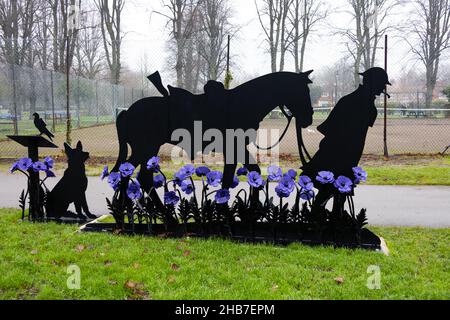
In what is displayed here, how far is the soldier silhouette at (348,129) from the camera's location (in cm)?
417

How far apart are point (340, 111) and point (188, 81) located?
31.7ft

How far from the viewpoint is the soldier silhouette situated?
4.17 metres

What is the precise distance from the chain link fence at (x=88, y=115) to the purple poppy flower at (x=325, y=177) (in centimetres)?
862

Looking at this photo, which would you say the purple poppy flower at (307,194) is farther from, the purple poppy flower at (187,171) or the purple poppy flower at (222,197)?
the purple poppy flower at (187,171)

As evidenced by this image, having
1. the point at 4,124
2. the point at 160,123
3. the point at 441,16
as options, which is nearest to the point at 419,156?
the point at 160,123

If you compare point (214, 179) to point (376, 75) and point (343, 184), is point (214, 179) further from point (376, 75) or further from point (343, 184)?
point (376, 75)

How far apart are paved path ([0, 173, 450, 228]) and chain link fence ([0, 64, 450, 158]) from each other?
4.96m

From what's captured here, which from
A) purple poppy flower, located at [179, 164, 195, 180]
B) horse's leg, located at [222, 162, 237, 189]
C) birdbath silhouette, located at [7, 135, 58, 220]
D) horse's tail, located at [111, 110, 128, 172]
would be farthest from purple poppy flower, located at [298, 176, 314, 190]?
birdbath silhouette, located at [7, 135, 58, 220]

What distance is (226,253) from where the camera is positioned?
396 cm

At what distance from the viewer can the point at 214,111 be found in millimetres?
4496

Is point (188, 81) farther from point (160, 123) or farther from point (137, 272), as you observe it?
point (137, 272)

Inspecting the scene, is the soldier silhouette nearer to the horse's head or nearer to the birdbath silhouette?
the horse's head

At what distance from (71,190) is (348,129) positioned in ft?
11.6

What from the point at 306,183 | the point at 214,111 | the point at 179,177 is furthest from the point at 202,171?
the point at 306,183
